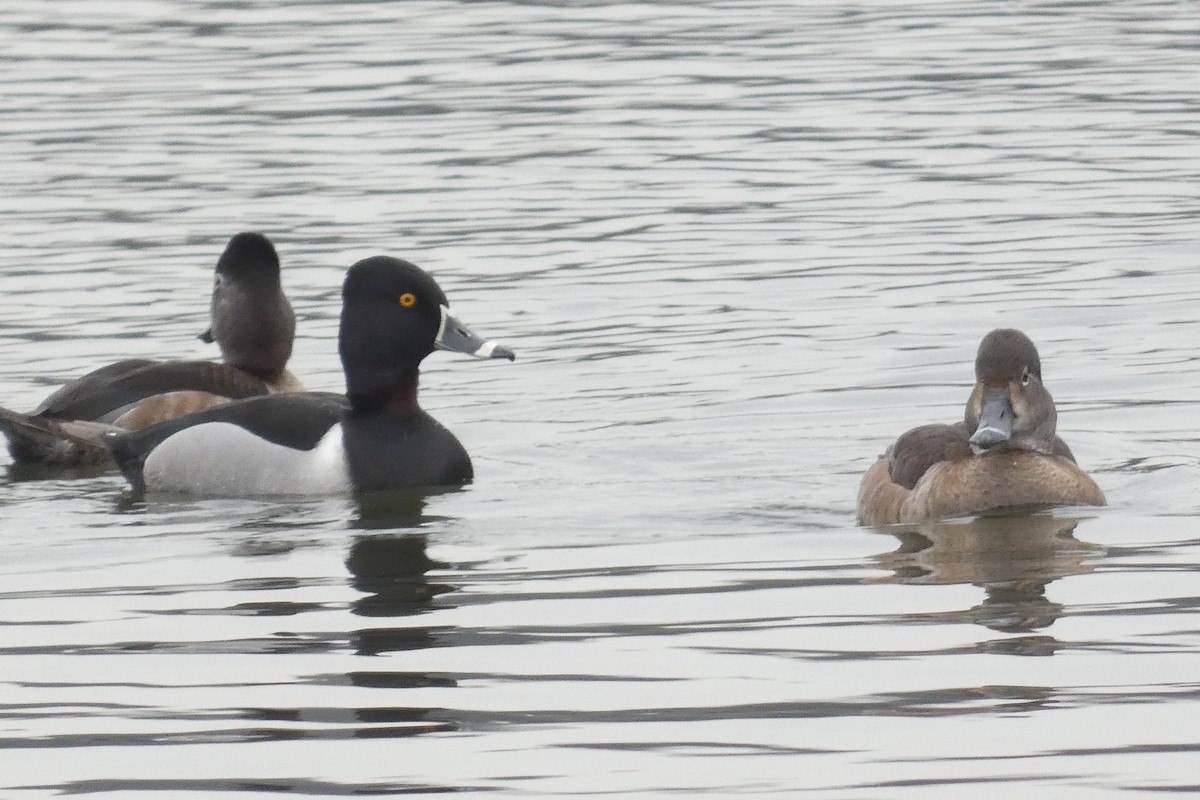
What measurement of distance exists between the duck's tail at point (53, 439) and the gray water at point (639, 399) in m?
0.26

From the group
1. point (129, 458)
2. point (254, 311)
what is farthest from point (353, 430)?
point (254, 311)

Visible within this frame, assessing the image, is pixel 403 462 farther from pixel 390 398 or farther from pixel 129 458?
pixel 129 458

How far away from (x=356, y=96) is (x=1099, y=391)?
14.2m

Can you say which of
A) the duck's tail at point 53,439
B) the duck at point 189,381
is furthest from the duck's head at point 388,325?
the duck's tail at point 53,439

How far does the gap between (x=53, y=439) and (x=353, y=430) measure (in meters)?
1.70

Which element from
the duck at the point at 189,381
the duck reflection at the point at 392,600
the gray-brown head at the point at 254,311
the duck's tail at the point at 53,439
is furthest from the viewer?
the gray-brown head at the point at 254,311

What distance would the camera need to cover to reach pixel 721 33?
29906 millimetres

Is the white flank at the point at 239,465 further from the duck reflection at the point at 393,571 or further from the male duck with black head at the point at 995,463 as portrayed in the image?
the male duck with black head at the point at 995,463

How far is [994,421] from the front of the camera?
9758mm

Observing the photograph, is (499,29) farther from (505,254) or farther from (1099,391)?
(1099,391)

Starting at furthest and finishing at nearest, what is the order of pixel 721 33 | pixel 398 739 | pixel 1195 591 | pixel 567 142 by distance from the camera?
pixel 721 33 < pixel 567 142 < pixel 1195 591 < pixel 398 739

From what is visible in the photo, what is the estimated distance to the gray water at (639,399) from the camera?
21.9 feet

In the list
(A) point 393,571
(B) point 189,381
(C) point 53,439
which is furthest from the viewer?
(B) point 189,381

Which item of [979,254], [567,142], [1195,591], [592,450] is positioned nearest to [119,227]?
[567,142]
